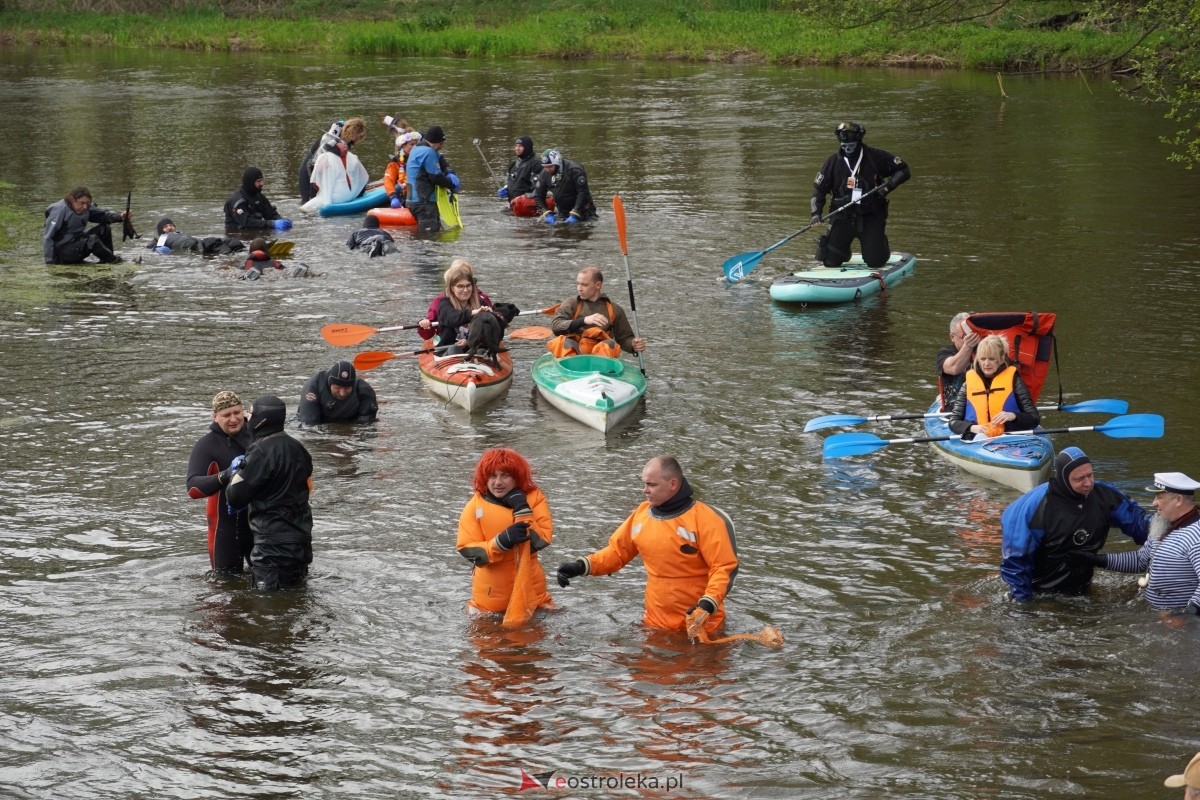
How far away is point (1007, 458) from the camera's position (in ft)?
37.0

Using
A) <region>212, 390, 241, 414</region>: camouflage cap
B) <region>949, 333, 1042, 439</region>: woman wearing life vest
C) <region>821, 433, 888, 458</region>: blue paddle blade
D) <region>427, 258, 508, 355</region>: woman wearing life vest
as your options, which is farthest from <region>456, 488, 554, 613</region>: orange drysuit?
<region>427, 258, 508, 355</region>: woman wearing life vest

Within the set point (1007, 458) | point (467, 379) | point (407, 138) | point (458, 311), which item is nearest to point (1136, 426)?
point (1007, 458)

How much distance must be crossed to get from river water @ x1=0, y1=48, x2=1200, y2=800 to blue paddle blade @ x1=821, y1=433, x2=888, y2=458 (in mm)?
224

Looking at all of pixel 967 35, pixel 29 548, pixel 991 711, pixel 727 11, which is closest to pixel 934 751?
pixel 991 711

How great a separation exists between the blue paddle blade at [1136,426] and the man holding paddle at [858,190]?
599 centimetres

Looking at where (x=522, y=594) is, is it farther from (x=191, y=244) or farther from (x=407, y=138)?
(x=407, y=138)

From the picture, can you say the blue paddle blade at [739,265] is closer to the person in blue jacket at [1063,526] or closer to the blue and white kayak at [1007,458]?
the blue and white kayak at [1007,458]

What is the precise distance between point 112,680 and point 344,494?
326 cm

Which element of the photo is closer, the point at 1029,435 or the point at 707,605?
the point at 707,605

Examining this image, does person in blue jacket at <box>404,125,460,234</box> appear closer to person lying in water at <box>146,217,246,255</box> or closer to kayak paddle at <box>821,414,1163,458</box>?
person lying in water at <box>146,217,246,255</box>

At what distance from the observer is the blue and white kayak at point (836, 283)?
16984 millimetres

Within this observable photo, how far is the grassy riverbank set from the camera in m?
39.0

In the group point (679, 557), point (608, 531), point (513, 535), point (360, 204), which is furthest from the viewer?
point (360, 204)

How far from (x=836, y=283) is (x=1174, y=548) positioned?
887 cm
